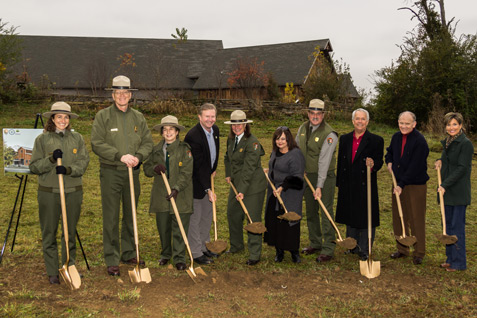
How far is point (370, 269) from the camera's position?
6.33 m

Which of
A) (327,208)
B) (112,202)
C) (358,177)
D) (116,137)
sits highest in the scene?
(116,137)

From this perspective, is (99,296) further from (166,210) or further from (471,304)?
(471,304)

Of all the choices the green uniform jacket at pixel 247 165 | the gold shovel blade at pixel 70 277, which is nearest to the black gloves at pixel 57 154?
the gold shovel blade at pixel 70 277

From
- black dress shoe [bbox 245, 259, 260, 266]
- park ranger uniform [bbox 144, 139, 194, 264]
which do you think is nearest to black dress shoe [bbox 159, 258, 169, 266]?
park ranger uniform [bbox 144, 139, 194, 264]

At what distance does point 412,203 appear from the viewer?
6.84 m

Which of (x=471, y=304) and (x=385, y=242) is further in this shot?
(x=385, y=242)

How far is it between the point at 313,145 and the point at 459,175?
2.07 meters

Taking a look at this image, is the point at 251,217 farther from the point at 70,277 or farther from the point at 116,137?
the point at 70,277

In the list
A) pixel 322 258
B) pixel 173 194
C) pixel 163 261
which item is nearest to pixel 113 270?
pixel 163 261

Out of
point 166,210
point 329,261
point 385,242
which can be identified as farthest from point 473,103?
point 166,210

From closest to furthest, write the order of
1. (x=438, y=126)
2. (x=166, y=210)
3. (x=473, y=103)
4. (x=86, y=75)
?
(x=166, y=210), (x=438, y=126), (x=473, y=103), (x=86, y=75)

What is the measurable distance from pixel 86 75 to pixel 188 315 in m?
33.4

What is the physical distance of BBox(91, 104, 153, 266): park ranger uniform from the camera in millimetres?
6168

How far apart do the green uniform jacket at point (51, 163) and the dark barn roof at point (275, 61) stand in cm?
2686
